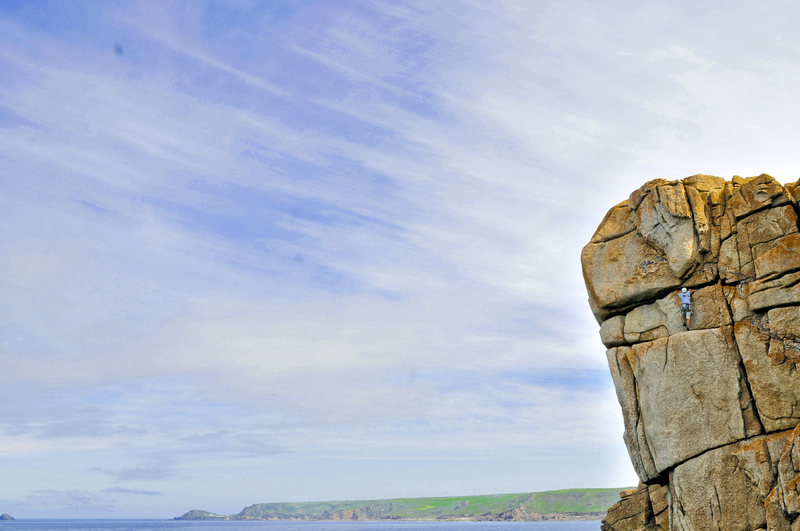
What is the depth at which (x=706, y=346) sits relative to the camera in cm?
3778

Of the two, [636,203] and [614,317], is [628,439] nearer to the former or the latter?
[614,317]

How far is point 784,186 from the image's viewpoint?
3872 cm

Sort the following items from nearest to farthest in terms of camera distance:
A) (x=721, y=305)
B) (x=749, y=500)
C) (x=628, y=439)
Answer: (x=749, y=500) < (x=721, y=305) < (x=628, y=439)

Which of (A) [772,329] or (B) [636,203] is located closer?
(A) [772,329]

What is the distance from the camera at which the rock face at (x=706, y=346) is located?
35969mm

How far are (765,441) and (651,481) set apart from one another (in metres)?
6.83

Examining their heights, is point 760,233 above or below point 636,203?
below

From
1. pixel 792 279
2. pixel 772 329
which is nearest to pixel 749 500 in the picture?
pixel 772 329

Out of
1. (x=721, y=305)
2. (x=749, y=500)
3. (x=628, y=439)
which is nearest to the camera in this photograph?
(x=749, y=500)

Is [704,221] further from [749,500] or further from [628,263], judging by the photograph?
[749,500]

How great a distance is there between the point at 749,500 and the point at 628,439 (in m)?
7.01

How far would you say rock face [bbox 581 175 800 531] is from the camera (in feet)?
118

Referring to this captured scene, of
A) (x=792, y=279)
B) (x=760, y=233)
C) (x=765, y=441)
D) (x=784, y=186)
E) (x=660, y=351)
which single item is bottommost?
(x=765, y=441)

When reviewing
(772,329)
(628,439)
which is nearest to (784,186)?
(772,329)
